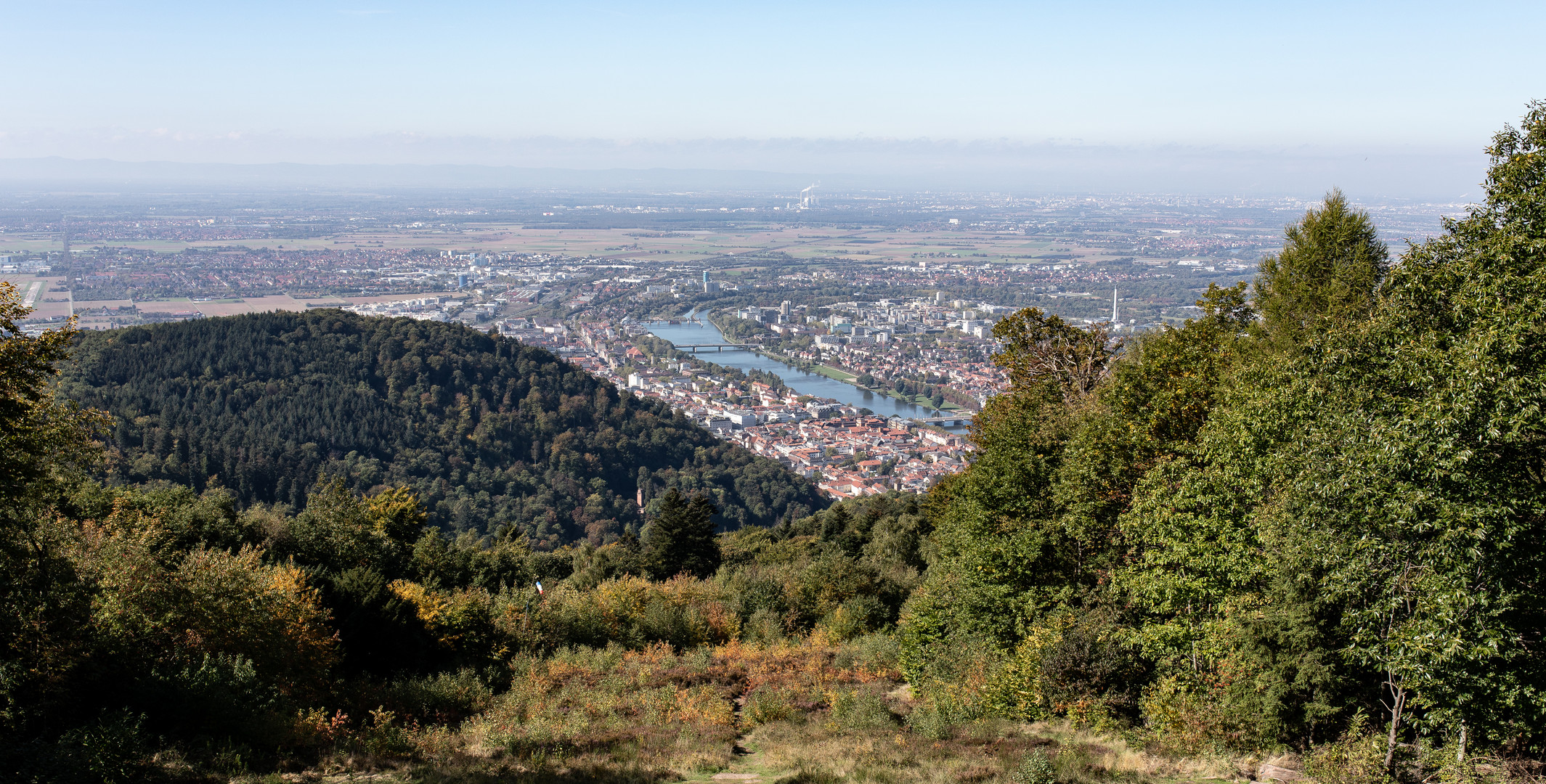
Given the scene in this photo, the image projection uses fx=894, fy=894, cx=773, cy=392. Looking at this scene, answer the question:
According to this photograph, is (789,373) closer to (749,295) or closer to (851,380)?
(851,380)

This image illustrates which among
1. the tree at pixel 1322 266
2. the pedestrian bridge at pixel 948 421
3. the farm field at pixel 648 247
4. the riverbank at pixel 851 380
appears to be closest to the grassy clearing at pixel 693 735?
the tree at pixel 1322 266

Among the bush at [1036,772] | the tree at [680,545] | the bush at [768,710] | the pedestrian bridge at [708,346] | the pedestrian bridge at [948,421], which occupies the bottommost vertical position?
the pedestrian bridge at [948,421]

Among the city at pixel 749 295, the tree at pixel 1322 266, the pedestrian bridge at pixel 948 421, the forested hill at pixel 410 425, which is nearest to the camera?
the tree at pixel 1322 266

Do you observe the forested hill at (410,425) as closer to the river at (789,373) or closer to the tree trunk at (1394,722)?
the river at (789,373)

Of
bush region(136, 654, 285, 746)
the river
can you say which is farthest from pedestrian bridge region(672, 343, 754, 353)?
bush region(136, 654, 285, 746)

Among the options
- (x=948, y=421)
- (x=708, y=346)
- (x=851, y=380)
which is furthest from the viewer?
(x=708, y=346)

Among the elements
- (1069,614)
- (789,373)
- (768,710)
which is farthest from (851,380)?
(1069,614)

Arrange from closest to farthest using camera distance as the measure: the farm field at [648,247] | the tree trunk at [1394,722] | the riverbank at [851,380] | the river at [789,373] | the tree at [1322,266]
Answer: the tree trunk at [1394,722]
the tree at [1322,266]
the riverbank at [851,380]
the river at [789,373]
the farm field at [648,247]
